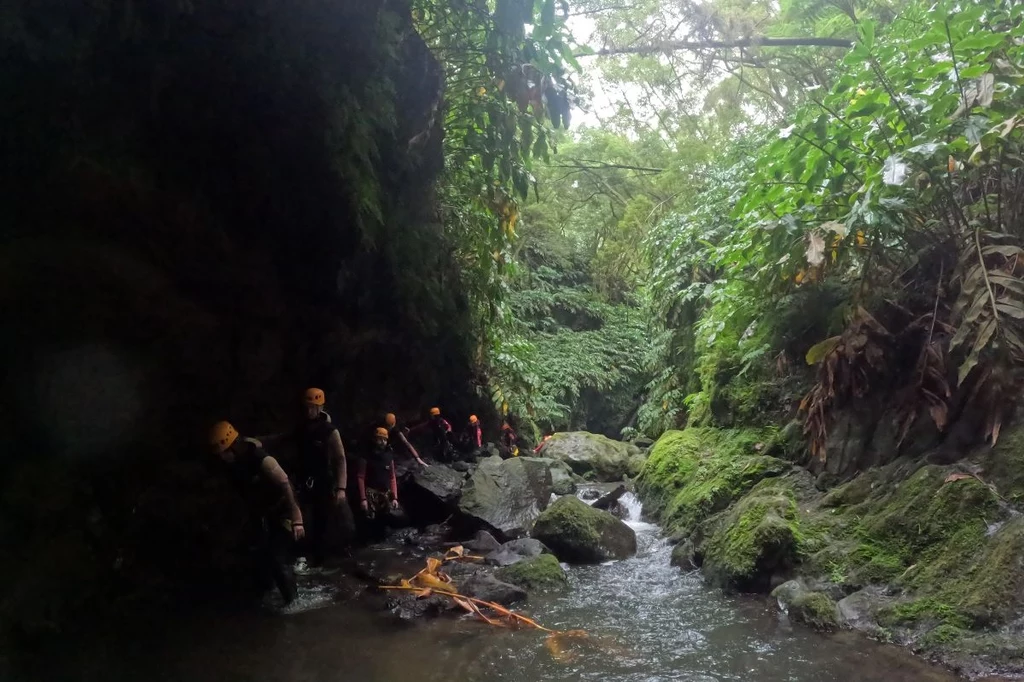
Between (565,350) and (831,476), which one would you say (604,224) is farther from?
(831,476)

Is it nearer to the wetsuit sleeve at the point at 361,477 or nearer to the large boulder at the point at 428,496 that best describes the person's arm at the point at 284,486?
the wetsuit sleeve at the point at 361,477

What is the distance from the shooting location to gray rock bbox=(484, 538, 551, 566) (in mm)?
6246

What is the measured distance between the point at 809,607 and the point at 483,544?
3.53m

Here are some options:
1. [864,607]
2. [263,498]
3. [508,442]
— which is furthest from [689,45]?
[508,442]

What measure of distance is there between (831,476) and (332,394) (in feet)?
17.4

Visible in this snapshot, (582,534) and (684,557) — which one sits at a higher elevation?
(582,534)

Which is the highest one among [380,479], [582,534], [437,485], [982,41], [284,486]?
[982,41]

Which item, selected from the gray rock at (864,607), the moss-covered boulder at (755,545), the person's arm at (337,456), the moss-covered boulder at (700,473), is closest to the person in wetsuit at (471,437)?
the moss-covered boulder at (700,473)

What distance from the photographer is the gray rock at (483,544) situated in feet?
22.4

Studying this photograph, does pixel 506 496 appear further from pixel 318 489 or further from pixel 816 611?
pixel 816 611

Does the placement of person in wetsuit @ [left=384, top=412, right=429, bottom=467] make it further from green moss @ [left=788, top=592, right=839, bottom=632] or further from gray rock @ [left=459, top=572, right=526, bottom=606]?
Result: green moss @ [left=788, top=592, right=839, bottom=632]

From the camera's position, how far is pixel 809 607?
4324mm

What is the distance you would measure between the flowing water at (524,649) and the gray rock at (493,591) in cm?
20

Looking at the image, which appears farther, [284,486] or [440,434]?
[440,434]
